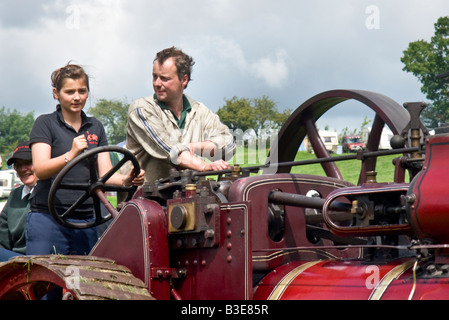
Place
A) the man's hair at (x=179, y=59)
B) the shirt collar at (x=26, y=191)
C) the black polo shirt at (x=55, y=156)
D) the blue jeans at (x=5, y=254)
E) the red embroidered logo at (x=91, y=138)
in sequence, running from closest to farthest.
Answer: the black polo shirt at (x=55, y=156) → the red embroidered logo at (x=91, y=138) → the man's hair at (x=179, y=59) → the blue jeans at (x=5, y=254) → the shirt collar at (x=26, y=191)

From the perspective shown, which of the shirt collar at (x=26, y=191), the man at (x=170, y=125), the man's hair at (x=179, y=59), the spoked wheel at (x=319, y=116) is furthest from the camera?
the shirt collar at (x=26, y=191)

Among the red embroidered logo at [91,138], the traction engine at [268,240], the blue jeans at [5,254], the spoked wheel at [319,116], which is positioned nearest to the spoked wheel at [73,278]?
the traction engine at [268,240]

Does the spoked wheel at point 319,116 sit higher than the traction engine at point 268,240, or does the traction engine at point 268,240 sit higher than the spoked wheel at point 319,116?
the spoked wheel at point 319,116

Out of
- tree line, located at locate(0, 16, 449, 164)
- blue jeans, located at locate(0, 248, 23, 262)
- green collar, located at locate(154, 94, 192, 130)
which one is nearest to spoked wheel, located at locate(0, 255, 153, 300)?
green collar, located at locate(154, 94, 192, 130)

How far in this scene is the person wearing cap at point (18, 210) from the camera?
217 inches

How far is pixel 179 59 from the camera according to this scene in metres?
4.62

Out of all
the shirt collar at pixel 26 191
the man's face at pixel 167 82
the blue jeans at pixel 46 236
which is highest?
the man's face at pixel 167 82

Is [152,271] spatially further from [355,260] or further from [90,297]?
[355,260]

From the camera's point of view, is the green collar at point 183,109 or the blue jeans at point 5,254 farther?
the blue jeans at point 5,254

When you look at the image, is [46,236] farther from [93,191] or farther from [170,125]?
[170,125]

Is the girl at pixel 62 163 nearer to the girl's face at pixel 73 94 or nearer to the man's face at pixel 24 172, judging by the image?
the girl's face at pixel 73 94

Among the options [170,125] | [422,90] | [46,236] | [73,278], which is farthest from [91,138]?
[422,90]

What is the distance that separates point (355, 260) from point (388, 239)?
0.19 meters

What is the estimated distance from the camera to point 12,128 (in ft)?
165
